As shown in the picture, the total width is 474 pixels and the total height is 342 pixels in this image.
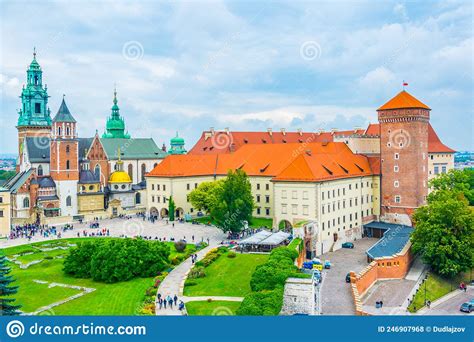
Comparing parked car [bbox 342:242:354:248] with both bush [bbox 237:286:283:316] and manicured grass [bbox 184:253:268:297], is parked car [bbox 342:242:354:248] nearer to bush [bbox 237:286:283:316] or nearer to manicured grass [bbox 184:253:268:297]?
manicured grass [bbox 184:253:268:297]

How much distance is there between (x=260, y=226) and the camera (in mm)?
60312

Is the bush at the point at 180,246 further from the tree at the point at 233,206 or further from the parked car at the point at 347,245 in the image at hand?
the parked car at the point at 347,245

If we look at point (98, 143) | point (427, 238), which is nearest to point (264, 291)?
point (427, 238)

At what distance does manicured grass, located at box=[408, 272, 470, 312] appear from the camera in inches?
1596

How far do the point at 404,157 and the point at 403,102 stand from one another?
6557 mm

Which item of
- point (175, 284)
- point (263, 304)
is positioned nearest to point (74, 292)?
point (175, 284)

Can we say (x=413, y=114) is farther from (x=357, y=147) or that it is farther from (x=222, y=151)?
(x=222, y=151)

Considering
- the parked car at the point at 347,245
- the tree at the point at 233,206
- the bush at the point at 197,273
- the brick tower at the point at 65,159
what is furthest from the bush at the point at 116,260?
the brick tower at the point at 65,159

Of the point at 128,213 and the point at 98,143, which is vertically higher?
the point at 98,143

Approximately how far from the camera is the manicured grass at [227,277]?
118ft

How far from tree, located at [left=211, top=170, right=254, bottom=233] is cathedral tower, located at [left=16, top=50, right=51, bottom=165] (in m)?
44.8
